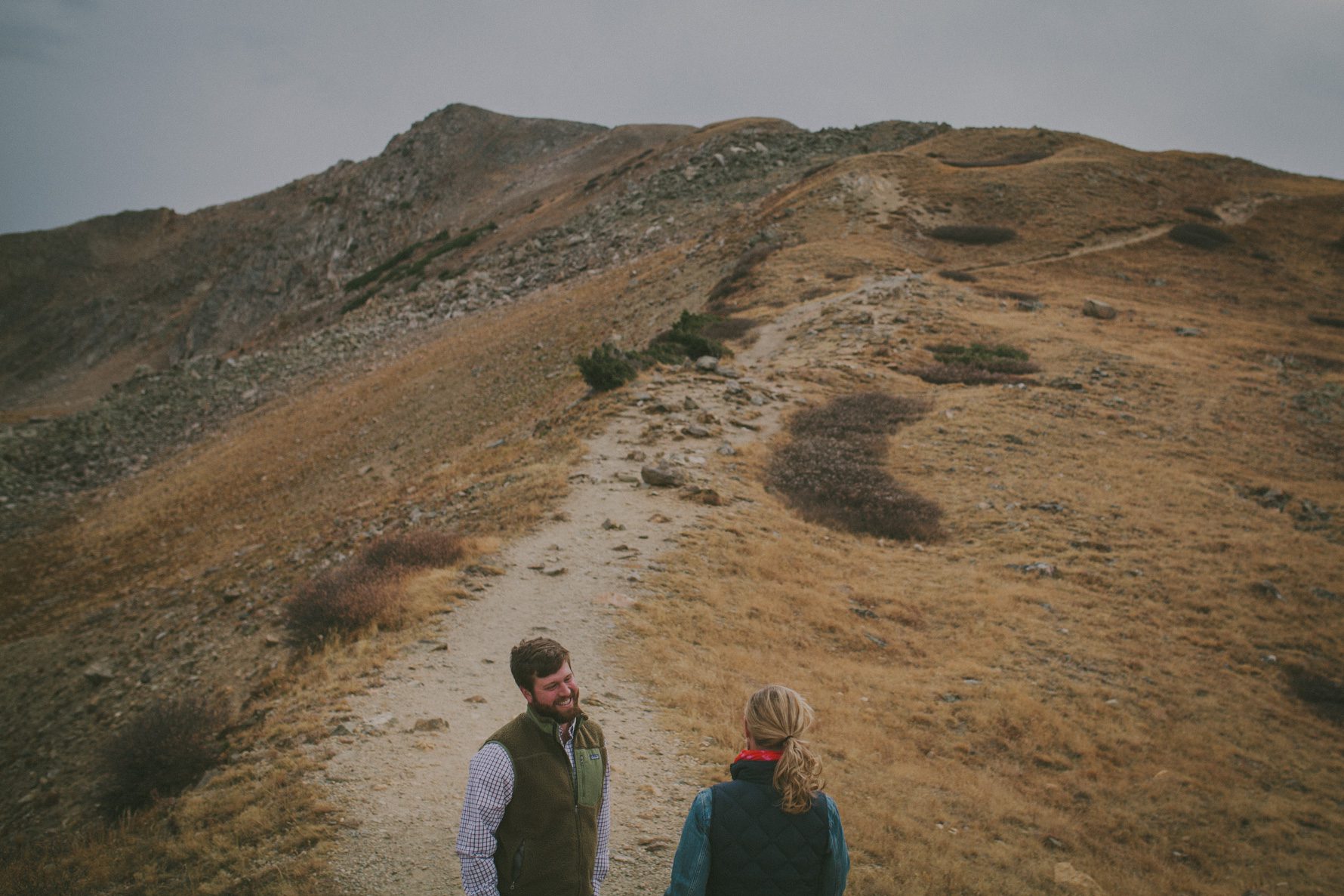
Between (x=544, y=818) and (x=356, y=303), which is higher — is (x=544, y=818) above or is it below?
below

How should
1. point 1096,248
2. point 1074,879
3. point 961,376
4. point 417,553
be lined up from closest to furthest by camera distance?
point 1074,879 → point 417,553 → point 961,376 → point 1096,248

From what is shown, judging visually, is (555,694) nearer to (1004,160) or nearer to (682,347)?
(682,347)

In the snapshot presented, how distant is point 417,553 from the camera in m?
12.1

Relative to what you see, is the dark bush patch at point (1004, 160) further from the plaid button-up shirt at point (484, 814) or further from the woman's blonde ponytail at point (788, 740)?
the plaid button-up shirt at point (484, 814)

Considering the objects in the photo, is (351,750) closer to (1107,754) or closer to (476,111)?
(1107,754)

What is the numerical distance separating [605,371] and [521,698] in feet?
44.3

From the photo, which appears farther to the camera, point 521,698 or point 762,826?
point 521,698

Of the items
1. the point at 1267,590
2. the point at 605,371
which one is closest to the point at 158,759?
the point at 605,371

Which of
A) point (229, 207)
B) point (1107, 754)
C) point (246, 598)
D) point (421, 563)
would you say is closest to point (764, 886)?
point (1107, 754)

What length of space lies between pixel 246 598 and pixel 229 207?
105509 millimetres

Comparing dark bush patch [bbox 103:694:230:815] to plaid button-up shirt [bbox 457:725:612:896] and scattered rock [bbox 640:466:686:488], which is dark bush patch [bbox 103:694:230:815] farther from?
scattered rock [bbox 640:466:686:488]

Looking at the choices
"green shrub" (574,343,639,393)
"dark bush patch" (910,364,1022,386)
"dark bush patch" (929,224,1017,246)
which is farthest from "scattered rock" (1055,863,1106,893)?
"dark bush patch" (929,224,1017,246)

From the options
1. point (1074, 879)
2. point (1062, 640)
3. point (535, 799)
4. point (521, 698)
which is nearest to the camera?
point (535, 799)

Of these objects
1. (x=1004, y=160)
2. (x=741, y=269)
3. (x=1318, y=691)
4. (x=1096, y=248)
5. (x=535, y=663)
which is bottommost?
(x=1318, y=691)
